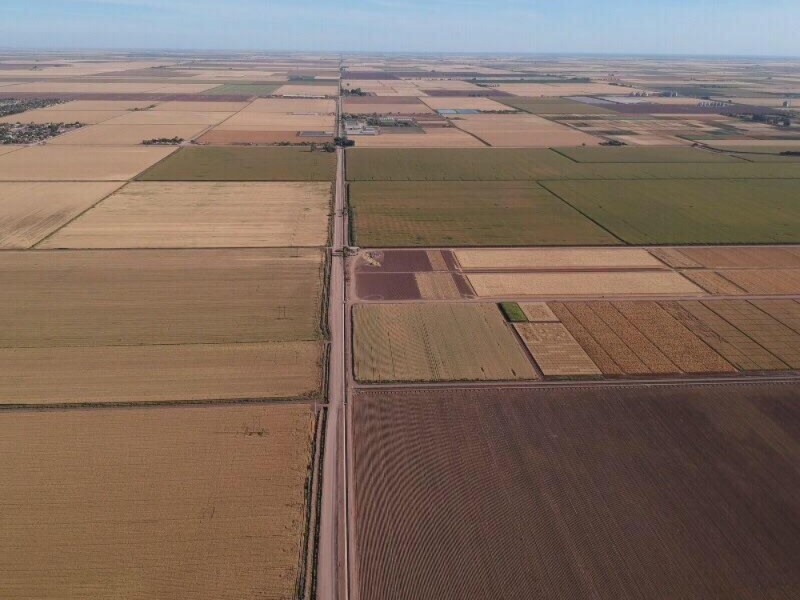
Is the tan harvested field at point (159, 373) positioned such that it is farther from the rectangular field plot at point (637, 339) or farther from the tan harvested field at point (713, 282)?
the tan harvested field at point (713, 282)

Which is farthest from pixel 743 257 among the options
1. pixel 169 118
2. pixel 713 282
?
pixel 169 118

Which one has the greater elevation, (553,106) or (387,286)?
(553,106)

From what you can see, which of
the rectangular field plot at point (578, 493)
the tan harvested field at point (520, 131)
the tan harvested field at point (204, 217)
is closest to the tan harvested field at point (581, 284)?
the rectangular field plot at point (578, 493)

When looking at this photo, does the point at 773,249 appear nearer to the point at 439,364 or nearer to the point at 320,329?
the point at 439,364

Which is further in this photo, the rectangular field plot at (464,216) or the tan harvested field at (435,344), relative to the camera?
the rectangular field plot at (464,216)

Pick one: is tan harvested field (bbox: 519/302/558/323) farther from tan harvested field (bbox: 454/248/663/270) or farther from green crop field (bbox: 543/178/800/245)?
green crop field (bbox: 543/178/800/245)

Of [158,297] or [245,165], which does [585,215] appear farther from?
[245,165]
